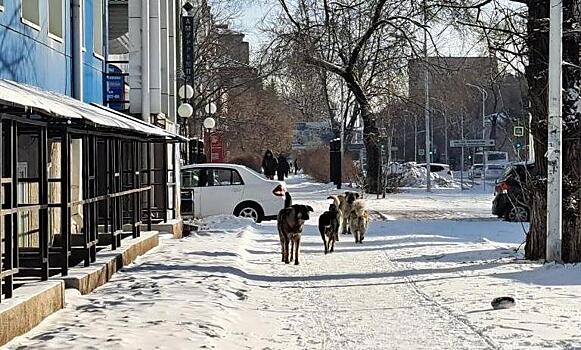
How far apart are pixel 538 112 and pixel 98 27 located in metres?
8.88

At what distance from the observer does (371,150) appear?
43656mm

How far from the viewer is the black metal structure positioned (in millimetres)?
8656

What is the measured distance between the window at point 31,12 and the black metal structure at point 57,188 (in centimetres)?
126

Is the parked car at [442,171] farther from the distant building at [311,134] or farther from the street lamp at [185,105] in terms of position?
the street lamp at [185,105]

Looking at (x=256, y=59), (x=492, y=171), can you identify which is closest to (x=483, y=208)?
(x=256, y=59)

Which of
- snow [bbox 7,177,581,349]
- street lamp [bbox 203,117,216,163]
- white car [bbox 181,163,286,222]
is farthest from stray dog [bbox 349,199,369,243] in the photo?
street lamp [bbox 203,117,216,163]

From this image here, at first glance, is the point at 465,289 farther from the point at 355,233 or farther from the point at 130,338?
the point at 355,233

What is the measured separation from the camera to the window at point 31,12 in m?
13.9

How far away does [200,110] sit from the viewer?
50.6m

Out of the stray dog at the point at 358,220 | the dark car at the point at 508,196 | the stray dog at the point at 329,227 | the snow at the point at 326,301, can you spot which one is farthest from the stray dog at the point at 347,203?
the dark car at the point at 508,196

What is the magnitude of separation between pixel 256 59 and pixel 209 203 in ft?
55.2

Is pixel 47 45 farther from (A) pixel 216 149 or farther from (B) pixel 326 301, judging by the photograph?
(A) pixel 216 149

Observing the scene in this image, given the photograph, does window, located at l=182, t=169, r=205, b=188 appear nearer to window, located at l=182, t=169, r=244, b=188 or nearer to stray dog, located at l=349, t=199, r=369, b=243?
window, located at l=182, t=169, r=244, b=188

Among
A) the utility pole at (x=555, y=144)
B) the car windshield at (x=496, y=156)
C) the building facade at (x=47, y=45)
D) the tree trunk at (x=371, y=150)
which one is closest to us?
the building facade at (x=47, y=45)
